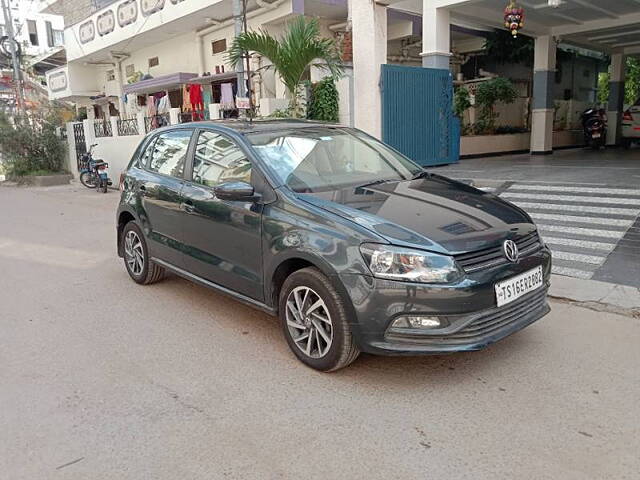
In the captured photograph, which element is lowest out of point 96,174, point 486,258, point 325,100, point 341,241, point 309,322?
point 309,322

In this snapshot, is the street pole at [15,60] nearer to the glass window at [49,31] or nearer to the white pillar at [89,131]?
the white pillar at [89,131]

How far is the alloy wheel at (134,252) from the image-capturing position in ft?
19.0

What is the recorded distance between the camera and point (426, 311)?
10.7 ft

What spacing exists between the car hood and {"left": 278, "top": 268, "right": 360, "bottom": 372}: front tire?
1.66 ft

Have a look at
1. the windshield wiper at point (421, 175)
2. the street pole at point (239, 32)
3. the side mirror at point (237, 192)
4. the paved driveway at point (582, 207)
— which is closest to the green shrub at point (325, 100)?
the street pole at point (239, 32)

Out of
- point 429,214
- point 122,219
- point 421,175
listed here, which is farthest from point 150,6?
point 429,214

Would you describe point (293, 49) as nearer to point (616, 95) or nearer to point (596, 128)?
point (596, 128)

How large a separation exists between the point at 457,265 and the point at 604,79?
25.4 m

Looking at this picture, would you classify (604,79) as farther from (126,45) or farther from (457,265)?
(457,265)

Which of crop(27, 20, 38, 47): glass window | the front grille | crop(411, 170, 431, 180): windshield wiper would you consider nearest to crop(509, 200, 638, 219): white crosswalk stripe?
crop(411, 170, 431, 180): windshield wiper

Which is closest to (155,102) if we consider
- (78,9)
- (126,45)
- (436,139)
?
(126,45)

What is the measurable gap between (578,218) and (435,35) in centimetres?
607

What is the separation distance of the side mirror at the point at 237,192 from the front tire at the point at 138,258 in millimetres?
1940

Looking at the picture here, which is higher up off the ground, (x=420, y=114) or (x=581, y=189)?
(x=420, y=114)
